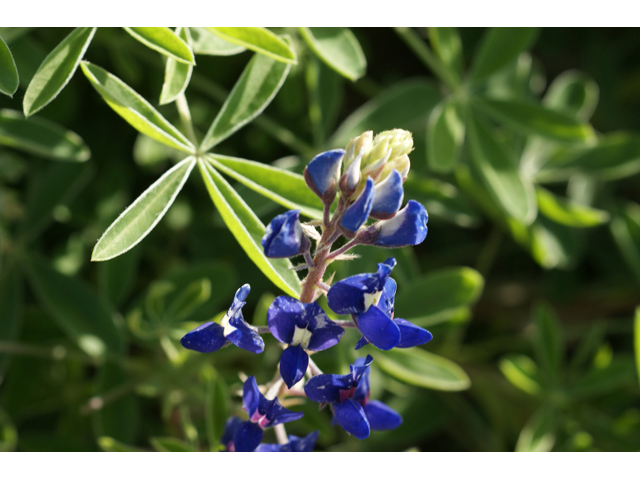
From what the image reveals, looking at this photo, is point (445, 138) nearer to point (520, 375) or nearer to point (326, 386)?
point (520, 375)

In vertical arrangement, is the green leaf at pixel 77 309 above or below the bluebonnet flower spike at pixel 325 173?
above

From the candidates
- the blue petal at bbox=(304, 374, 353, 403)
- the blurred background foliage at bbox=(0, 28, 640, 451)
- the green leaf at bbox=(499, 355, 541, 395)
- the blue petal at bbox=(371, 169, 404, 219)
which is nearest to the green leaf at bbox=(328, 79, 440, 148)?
the blurred background foliage at bbox=(0, 28, 640, 451)

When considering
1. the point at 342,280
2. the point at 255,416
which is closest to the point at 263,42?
A: the point at 342,280

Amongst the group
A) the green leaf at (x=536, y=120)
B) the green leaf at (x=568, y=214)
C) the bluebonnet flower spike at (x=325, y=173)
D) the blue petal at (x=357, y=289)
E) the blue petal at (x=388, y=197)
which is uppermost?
the green leaf at (x=536, y=120)

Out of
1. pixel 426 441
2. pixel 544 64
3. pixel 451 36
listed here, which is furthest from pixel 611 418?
pixel 544 64

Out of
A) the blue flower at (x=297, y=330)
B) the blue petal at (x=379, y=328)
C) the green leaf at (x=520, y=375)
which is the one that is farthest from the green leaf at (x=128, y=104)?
the green leaf at (x=520, y=375)

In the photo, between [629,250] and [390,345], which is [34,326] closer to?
[390,345]

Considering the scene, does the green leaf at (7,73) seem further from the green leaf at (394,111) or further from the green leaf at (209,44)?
the green leaf at (394,111)
